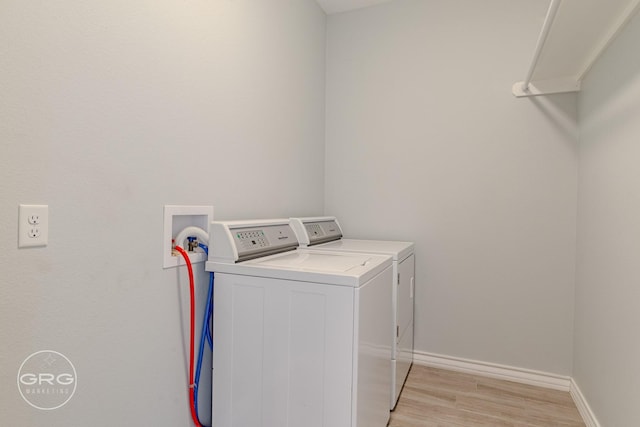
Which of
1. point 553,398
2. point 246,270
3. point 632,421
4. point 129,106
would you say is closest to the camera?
point 129,106

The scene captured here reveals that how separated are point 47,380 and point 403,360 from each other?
1.73 meters

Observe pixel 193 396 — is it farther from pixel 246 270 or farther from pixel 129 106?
pixel 129 106

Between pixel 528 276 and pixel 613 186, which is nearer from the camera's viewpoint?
pixel 613 186

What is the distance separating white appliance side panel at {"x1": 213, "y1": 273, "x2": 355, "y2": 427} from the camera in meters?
1.18

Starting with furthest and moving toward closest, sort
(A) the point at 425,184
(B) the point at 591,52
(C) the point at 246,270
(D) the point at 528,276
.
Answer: (A) the point at 425,184
(D) the point at 528,276
(B) the point at 591,52
(C) the point at 246,270

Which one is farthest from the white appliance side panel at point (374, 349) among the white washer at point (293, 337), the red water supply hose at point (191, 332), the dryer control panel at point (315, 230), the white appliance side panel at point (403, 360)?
the red water supply hose at point (191, 332)

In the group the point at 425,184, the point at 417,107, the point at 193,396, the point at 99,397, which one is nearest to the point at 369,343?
the point at 193,396

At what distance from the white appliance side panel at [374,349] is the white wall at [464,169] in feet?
2.73

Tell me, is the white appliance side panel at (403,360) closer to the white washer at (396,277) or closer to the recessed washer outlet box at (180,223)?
the white washer at (396,277)

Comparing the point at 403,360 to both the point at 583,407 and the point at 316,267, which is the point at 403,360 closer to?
the point at 583,407

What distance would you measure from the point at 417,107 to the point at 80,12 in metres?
2.00

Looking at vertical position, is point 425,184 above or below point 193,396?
above

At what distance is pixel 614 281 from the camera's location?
56.7 inches

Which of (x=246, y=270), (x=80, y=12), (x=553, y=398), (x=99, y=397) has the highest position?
(x=80, y=12)
